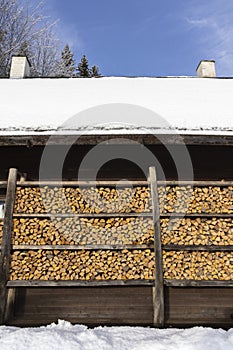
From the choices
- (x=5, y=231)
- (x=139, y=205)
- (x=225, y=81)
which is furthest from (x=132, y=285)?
(x=225, y=81)

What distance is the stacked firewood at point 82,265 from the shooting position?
4566 millimetres

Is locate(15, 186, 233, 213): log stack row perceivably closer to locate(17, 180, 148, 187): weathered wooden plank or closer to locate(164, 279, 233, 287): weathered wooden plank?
locate(17, 180, 148, 187): weathered wooden plank

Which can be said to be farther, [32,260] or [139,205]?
[139,205]

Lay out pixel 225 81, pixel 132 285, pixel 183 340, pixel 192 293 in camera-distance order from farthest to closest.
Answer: pixel 225 81 < pixel 192 293 < pixel 132 285 < pixel 183 340

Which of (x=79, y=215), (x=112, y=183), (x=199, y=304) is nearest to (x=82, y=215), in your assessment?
(x=79, y=215)

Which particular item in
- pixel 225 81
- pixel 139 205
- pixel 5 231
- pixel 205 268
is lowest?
pixel 205 268

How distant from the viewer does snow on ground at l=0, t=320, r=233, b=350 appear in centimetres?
336

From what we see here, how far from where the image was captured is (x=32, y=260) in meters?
4.65

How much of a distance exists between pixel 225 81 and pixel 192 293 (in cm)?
537

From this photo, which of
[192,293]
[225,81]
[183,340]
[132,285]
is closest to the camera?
[183,340]

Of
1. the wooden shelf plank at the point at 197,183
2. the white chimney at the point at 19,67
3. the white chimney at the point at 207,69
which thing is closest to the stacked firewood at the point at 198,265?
the wooden shelf plank at the point at 197,183

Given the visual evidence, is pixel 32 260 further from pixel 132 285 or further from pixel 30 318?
pixel 132 285

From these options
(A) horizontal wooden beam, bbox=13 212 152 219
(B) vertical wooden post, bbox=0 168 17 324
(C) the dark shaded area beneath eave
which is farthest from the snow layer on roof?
(A) horizontal wooden beam, bbox=13 212 152 219

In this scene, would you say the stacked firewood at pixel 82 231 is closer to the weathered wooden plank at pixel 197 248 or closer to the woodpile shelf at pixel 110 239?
the woodpile shelf at pixel 110 239
